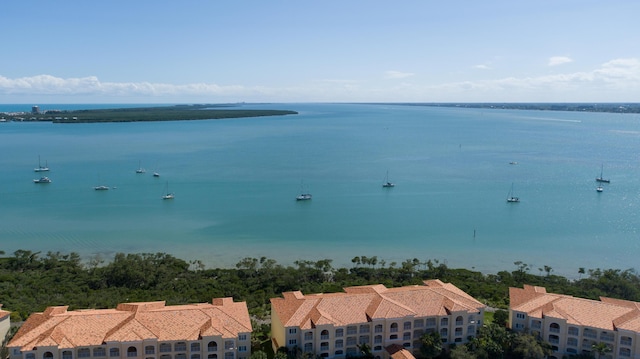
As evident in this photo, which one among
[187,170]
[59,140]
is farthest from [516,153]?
[59,140]

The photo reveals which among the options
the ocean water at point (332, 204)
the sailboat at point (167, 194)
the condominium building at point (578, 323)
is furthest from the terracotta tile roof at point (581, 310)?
the sailboat at point (167, 194)

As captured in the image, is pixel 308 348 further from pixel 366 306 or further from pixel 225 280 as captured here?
pixel 225 280

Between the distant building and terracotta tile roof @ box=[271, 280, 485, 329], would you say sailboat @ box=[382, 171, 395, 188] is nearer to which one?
terracotta tile roof @ box=[271, 280, 485, 329]

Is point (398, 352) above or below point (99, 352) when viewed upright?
below

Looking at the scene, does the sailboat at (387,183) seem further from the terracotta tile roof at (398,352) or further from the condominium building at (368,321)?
the terracotta tile roof at (398,352)

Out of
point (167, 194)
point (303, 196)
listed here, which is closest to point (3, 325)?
point (303, 196)

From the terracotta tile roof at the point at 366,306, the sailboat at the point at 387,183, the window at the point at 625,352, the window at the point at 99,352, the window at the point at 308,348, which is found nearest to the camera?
the window at the point at 99,352
